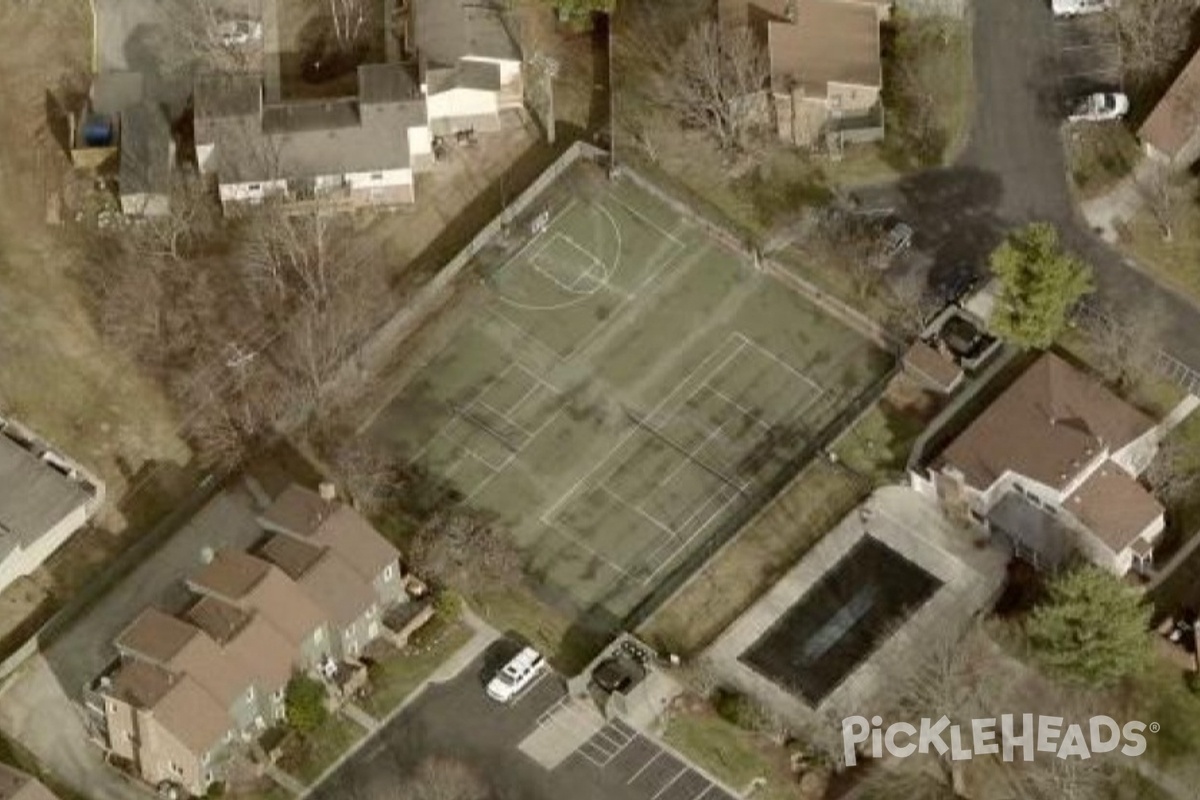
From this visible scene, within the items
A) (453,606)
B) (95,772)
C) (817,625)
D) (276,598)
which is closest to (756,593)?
(817,625)

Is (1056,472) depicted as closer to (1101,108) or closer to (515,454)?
(1101,108)

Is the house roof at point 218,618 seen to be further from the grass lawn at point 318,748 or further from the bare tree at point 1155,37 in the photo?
the bare tree at point 1155,37

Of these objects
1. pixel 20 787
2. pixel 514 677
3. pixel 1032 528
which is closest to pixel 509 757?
pixel 514 677

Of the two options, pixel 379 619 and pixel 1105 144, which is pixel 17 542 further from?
pixel 1105 144

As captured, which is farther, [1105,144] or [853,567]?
[1105,144]

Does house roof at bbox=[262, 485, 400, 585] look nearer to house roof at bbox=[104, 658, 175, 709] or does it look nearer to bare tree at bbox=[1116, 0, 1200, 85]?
house roof at bbox=[104, 658, 175, 709]

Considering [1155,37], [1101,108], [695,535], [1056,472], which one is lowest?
[695,535]

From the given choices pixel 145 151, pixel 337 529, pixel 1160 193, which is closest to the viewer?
pixel 337 529
